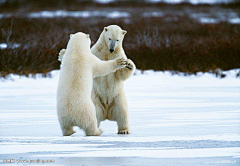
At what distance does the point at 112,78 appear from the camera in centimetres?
512

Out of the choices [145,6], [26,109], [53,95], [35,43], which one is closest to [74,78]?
[26,109]

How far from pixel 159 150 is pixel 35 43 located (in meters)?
10.0

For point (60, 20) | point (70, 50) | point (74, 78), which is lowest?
point (74, 78)

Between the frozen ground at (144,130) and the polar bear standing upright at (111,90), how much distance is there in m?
0.21

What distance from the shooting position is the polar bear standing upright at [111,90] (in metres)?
5.08

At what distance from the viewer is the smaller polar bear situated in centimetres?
438

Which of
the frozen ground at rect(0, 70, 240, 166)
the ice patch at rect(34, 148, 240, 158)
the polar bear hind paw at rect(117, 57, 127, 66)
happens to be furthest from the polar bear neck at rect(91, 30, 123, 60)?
the ice patch at rect(34, 148, 240, 158)

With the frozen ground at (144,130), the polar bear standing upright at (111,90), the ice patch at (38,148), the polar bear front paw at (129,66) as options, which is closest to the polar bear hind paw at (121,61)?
the polar bear front paw at (129,66)

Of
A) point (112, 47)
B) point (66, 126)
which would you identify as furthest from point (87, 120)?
point (112, 47)

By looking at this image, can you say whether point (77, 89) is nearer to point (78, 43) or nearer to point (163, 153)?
point (78, 43)

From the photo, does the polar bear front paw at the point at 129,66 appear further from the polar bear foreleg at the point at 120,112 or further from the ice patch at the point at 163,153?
the ice patch at the point at 163,153

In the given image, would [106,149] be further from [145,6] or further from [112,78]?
[145,6]

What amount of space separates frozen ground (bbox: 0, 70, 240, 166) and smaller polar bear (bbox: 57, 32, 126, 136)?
0.64ft

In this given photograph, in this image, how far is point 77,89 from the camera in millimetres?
4383
